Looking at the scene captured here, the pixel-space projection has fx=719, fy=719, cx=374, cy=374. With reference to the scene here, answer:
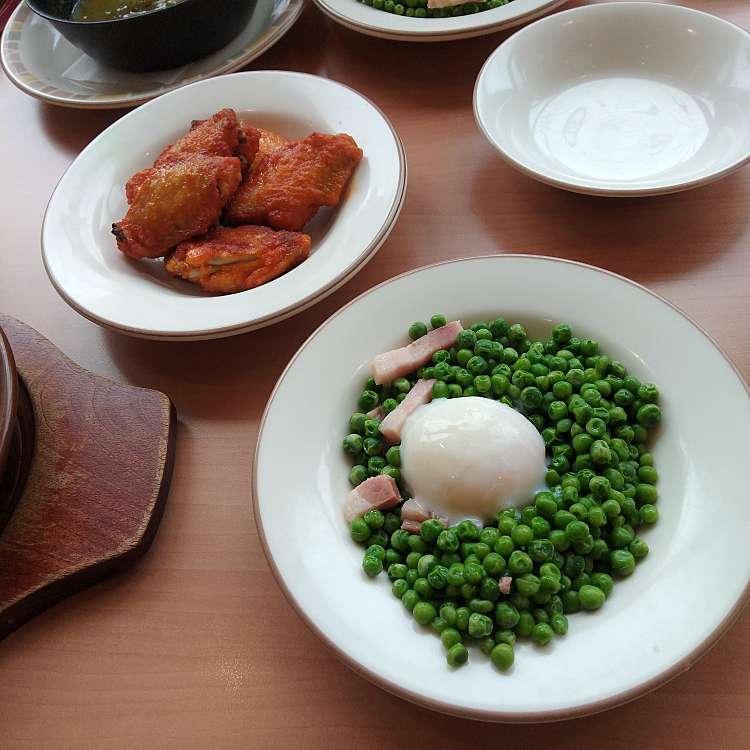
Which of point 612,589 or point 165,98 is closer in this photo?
point 612,589

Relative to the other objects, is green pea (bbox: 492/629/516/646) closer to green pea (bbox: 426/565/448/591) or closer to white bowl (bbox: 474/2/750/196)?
green pea (bbox: 426/565/448/591)

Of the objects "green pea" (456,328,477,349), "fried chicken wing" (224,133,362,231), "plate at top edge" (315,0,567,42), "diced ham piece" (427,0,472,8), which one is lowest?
"green pea" (456,328,477,349)

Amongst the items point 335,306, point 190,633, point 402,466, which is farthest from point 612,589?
point 335,306

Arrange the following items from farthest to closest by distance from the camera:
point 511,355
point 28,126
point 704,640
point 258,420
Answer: point 28,126 → point 258,420 → point 511,355 → point 704,640

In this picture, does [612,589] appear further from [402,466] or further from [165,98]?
[165,98]

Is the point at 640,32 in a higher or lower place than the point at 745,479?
higher

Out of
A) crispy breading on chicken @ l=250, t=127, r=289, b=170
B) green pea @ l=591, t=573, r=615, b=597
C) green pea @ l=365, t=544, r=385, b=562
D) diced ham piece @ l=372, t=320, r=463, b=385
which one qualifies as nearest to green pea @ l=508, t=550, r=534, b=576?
green pea @ l=591, t=573, r=615, b=597

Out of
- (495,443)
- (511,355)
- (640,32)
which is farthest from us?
(640,32)
